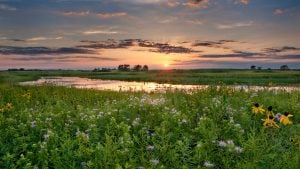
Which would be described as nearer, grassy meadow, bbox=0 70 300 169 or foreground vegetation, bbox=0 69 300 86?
grassy meadow, bbox=0 70 300 169

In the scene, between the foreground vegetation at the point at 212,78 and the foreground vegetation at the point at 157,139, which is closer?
the foreground vegetation at the point at 157,139

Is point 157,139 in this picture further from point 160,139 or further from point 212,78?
point 212,78

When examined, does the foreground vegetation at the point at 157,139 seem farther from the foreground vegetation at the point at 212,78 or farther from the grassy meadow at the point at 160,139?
the foreground vegetation at the point at 212,78

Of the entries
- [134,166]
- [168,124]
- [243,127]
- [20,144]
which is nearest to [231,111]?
[243,127]

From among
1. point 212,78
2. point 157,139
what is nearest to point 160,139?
point 157,139

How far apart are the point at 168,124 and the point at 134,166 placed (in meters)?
2.23

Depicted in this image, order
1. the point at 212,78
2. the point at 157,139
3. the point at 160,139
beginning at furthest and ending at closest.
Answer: the point at 212,78, the point at 157,139, the point at 160,139

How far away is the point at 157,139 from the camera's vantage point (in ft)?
27.2

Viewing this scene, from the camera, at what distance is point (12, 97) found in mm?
18203

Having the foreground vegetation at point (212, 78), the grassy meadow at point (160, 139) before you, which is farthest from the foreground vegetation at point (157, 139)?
the foreground vegetation at point (212, 78)

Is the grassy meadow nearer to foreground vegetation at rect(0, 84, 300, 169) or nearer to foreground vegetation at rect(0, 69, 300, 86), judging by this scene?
foreground vegetation at rect(0, 84, 300, 169)

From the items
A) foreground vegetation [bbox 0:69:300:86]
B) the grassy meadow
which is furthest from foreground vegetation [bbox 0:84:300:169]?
foreground vegetation [bbox 0:69:300:86]

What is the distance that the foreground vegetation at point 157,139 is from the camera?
6801 mm

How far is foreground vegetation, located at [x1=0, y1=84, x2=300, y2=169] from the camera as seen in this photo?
22.3 feet
